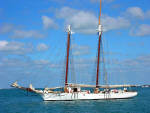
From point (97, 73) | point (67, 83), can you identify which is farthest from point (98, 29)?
point (67, 83)

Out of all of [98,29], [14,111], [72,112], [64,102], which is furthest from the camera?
[98,29]

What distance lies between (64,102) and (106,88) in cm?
1496

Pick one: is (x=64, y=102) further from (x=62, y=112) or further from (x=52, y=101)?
(x=62, y=112)

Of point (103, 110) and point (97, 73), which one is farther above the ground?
point (97, 73)

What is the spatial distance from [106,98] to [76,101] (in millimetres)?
10063

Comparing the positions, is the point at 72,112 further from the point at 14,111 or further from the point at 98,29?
the point at 98,29

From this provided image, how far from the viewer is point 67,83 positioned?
7888 cm

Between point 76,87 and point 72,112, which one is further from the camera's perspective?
point 76,87

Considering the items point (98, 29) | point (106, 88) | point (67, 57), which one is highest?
point (98, 29)

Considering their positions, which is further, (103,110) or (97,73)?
(97,73)

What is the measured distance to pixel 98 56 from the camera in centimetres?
8344

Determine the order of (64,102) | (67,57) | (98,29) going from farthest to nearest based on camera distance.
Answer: (98,29)
(67,57)
(64,102)

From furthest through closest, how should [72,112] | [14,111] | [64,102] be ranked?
[64,102]
[14,111]
[72,112]

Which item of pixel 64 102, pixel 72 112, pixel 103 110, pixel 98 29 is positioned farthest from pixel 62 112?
pixel 98 29
